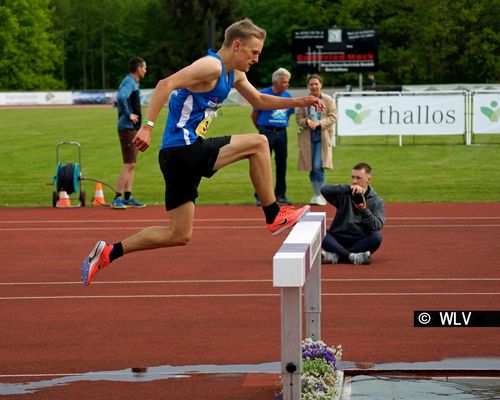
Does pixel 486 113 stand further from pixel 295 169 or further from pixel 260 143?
pixel 260 143

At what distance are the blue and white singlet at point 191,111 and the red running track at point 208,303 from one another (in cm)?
150

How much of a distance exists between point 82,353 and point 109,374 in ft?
2.51

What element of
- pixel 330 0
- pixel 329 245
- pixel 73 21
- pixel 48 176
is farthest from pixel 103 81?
pixel 329 245

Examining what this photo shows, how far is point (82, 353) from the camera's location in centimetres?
851

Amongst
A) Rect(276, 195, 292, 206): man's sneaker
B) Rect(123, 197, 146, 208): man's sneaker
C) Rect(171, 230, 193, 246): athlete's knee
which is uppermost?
Rect(171, 230, 193, 246): athlete's knee

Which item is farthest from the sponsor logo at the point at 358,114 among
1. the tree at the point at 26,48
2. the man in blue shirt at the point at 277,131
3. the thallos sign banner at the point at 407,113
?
the tree at the point at 26,48

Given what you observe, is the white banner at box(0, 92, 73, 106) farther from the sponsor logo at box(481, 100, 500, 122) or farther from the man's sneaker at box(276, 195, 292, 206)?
the man's sneaker at box(276, 195, 292, 206)

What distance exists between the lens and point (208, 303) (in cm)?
1051

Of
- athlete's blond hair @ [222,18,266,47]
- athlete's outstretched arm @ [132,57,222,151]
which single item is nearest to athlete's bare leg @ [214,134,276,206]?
athlete's outstretched arm @ [132,57,222,151]

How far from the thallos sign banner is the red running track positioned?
12.9 m

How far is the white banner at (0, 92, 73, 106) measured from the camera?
277 ft

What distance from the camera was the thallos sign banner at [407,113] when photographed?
2940 cm

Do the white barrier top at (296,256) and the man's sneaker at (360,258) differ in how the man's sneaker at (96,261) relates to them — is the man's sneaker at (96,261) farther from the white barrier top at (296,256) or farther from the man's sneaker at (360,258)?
the man's sneaker at (360,258)
